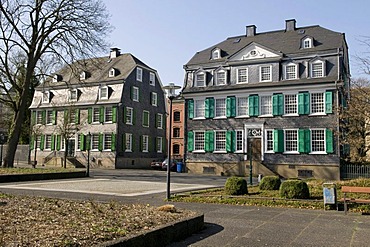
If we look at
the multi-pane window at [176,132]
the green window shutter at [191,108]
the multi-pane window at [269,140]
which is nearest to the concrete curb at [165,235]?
the multi-pane window at [269,140]

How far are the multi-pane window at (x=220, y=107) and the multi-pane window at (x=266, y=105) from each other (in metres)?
3.72

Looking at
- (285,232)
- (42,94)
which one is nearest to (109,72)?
(42,94)

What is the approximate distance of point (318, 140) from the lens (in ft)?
105

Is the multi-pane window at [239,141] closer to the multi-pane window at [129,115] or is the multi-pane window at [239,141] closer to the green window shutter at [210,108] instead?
the green window shutter at [210,108]

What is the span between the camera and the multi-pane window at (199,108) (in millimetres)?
37719

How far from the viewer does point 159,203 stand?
1399 cm

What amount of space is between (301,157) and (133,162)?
785 inches

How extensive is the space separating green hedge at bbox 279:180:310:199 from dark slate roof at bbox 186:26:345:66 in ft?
70.9

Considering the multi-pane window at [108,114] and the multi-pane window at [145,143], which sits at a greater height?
the multi-pane window at [108,114]

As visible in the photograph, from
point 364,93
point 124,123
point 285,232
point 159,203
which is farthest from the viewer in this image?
point 124,123

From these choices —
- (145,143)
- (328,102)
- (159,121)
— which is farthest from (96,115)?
(328,102)

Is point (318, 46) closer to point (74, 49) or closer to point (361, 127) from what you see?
point (361, 127)

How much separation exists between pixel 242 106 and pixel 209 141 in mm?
4512

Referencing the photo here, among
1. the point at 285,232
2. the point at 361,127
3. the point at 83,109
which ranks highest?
the point at 83,109
